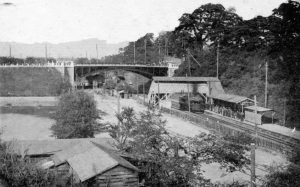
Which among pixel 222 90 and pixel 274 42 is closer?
pixel 274 42

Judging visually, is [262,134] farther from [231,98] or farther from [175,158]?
[175,158]

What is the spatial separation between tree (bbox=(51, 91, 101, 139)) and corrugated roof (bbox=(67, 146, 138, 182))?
1275 cm

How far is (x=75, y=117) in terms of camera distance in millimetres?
30562

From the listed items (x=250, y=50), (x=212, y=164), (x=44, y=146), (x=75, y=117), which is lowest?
(x=212, y=164)

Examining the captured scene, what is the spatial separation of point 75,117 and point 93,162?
49.0 feet

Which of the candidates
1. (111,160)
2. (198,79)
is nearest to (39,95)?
(198,79)

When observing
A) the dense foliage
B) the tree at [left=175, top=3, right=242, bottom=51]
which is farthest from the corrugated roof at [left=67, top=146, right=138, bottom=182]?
the tree at [left=175, top=3, right=242, bottom=51]

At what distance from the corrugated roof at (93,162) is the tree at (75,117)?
502 inches

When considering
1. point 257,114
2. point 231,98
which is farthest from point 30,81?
point 257,114

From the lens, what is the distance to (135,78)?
3743 inches

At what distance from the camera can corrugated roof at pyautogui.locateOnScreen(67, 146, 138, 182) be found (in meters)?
15.4

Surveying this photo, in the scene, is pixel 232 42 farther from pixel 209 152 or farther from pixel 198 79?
pixel 209 152

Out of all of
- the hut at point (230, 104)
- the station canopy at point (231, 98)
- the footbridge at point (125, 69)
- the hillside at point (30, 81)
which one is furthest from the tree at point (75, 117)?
the footbridge at point (125, 69)

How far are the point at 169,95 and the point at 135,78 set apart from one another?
3918 centimetres
